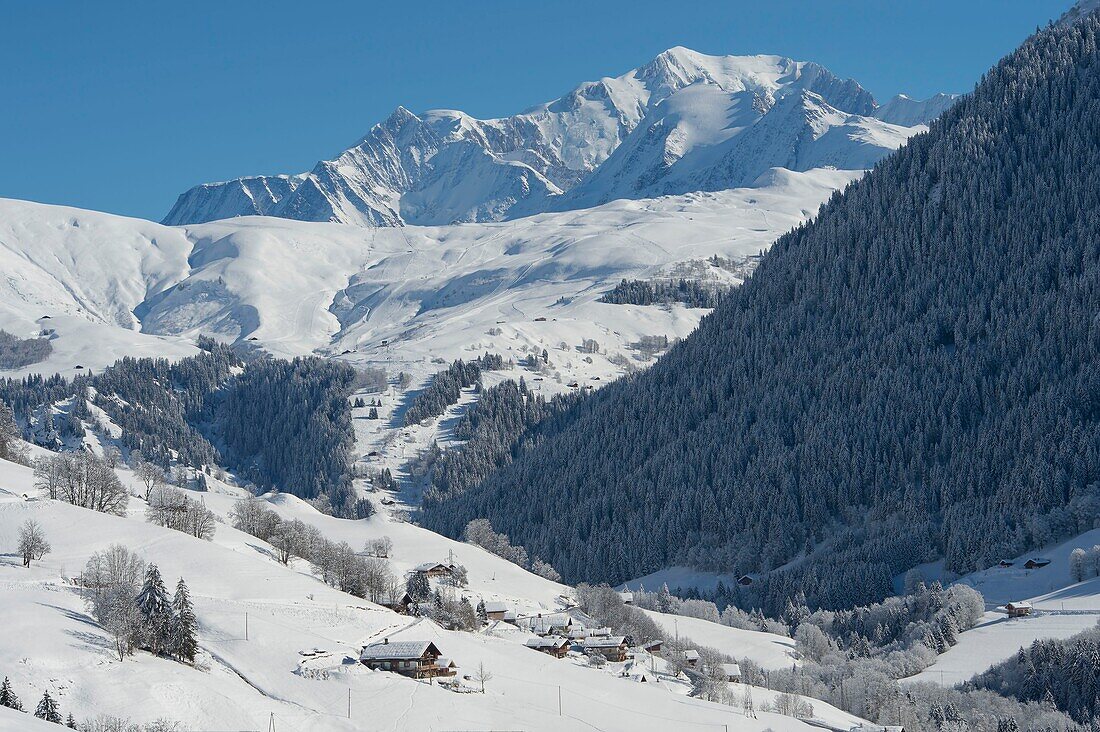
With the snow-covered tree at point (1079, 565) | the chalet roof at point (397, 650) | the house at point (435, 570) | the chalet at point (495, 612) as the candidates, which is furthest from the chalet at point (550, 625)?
the snow-covered tree at point (1079, 565)

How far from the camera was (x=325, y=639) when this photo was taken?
11388cm

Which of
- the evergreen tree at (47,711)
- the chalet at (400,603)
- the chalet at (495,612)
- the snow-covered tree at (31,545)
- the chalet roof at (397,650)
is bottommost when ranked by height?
the chalet at (495,612)

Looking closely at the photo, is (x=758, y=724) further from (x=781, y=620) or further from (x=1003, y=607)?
(x=781, y=620)

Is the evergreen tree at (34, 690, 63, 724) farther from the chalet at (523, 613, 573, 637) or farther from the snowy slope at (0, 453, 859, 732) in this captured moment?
the chalet at (523, 613, 573, 637)

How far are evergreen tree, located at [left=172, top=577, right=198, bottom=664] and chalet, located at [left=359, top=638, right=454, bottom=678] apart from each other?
1444cm

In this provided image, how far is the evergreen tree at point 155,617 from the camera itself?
99.6 metres

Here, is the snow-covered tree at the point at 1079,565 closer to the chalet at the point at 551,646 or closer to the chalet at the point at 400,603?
the chalet at the point at 551,646

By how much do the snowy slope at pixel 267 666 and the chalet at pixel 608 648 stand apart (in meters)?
4.36

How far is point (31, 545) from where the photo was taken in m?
122

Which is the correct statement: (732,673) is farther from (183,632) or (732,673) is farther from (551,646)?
(183,632)

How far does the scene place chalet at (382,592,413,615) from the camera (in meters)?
138

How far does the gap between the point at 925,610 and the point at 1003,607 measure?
9.77 m

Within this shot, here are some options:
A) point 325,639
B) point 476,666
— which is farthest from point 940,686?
point 325,639

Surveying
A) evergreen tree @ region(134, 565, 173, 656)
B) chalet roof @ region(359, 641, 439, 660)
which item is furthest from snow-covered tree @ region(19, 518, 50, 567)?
chalet roof @ region(359, 641, 439, 660)
